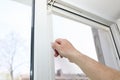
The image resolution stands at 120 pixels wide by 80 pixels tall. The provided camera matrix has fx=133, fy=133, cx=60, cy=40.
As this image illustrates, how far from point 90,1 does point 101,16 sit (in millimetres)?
234

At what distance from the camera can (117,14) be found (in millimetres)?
1399

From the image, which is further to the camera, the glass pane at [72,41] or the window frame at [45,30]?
the glass pane at [72,41]

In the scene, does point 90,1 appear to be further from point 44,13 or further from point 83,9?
point 44,13

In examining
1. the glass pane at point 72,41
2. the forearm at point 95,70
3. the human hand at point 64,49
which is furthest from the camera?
the glass pane at point 72,41

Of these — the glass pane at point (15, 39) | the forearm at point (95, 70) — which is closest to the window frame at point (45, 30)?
the glass pane at point (15, 39)

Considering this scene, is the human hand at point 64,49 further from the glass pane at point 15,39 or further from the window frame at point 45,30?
the glass pane at point 15,39

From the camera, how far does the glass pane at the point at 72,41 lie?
0.93 m

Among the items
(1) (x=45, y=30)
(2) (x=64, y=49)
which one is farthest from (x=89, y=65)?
(1) (x=45, y=30)

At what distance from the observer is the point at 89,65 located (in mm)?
595

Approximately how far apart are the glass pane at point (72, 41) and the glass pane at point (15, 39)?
211mm

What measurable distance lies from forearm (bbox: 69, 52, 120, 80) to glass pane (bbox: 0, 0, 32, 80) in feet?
1.04

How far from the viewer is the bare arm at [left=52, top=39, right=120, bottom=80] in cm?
54

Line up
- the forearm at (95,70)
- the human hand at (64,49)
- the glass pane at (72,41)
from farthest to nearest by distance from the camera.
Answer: the glass pane at (72,41) < the human hand at (64,49) < the forearm at (95,70)

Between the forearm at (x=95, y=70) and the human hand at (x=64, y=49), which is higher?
the human hand at (x=64, y=49)
